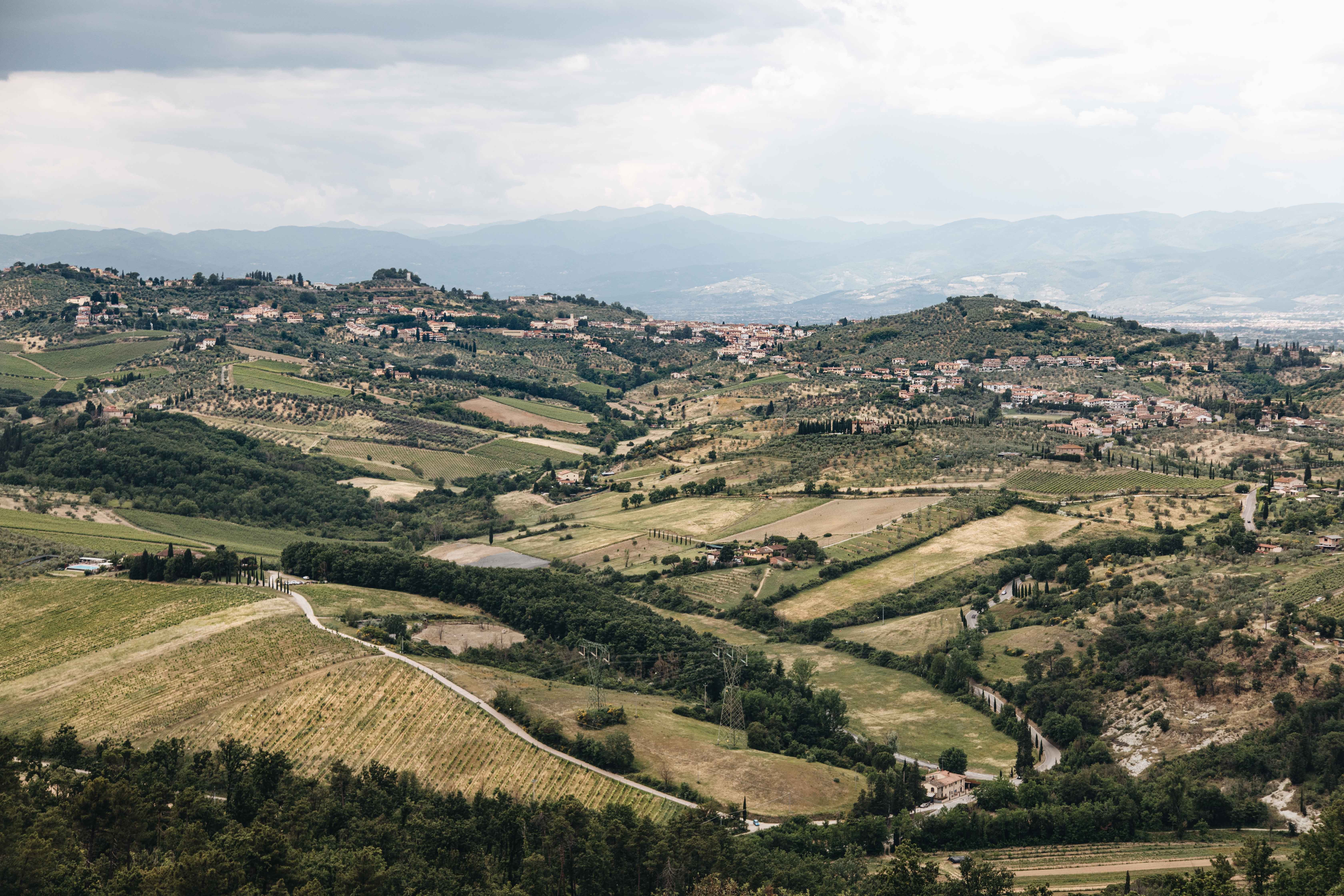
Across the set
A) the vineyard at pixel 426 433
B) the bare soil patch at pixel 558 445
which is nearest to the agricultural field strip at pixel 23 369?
the vineyard at pixel 426 433

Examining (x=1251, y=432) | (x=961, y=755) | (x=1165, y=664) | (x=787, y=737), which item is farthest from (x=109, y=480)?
(x=1251, y=432)

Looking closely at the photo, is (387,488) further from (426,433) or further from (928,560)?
(928,560)

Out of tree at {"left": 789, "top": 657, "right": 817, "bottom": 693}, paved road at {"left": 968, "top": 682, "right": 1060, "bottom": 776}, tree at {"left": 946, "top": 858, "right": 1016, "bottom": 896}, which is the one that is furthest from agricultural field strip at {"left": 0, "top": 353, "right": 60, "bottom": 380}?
tree at {"left": 946, "top": 858, "right": 1016, "bottom": 896}

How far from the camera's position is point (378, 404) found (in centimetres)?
16475

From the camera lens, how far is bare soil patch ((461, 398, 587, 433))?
562 ft

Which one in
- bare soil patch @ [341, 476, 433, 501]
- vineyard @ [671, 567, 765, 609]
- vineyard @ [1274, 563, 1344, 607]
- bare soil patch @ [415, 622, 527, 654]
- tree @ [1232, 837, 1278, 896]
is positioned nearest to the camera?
tree @ [1232, 837, 1278, 896]

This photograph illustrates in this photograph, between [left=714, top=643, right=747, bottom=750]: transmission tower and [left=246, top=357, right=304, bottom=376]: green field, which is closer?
[left=714, top=643, right=747, bottom=750]: transmission tower

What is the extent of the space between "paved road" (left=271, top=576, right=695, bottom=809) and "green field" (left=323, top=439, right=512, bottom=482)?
215 feet

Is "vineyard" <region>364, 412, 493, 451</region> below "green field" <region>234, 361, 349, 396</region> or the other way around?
below

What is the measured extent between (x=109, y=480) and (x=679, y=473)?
201 feet

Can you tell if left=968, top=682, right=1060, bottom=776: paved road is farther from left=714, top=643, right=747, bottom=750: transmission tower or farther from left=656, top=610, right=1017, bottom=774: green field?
left=714, top=643, right=747, bottom=750: transmission tower

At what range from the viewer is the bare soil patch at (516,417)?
6742 inches

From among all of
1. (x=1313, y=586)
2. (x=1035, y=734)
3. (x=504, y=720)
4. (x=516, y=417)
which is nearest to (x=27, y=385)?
(x=516, y=417)

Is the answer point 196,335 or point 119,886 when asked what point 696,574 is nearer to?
point 119,886
